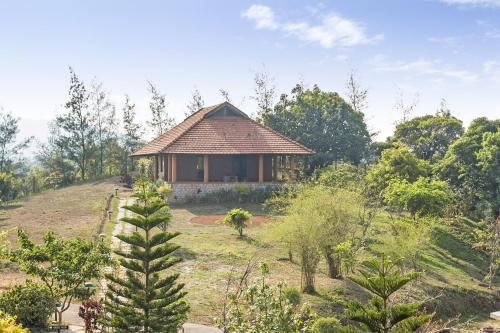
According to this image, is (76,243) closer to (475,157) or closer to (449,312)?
(449,312)

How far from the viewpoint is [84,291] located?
11.5 meters

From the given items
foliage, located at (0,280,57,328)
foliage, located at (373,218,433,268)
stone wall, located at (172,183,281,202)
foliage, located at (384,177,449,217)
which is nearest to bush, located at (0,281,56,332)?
foliage, located at (0,280,57,328)

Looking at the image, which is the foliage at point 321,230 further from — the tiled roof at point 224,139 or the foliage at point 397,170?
the tiled roof at point 224,139

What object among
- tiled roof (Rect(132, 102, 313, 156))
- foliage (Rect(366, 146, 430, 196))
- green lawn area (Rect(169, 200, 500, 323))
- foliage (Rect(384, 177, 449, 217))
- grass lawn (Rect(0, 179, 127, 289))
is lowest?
green lawn area (Rect(169, 200, 500, 323))

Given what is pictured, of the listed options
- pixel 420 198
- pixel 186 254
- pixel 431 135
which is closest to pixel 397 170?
pixel 420 198

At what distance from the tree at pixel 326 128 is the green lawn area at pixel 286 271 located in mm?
14346

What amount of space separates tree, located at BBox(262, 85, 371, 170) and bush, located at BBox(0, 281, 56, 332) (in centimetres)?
3021

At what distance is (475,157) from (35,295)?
28.8 m

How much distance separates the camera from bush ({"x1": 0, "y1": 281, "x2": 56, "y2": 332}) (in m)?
11.5

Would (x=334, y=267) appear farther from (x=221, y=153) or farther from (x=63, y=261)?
(x=221, y=153)

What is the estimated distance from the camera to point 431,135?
41.3 meters

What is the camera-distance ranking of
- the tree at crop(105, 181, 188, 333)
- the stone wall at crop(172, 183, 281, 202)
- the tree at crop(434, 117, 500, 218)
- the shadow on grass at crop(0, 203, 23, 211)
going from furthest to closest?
the stone wall at crop(172, 183, 281, 202) → the shadow on grass at crop(0, 203, 23, 211) → the tree at crop(434, 117, 500, 218) → the tree at crop(105, 181, 188, 333)

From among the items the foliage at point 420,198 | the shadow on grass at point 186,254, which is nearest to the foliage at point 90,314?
the shadow on grass at point 186,254

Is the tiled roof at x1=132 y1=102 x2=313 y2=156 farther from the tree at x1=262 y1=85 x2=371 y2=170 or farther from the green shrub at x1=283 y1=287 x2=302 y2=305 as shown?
the green shrub at x1=283 y1=287 x2=302 y2=305
